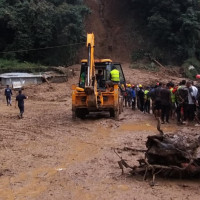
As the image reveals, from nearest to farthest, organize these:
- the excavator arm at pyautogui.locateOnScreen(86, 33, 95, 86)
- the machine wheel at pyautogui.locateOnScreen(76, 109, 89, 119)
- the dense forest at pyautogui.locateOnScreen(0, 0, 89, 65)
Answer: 1. the excavator arm at pyautogui.locateOnScreen(86, 33, 95, 86)
2. the machine wheel at pyautogui.locateOnScreen(76, 109, 89, 119)
3. the dense forest at pyautogui.locateOnScreen(0, 0, 89, 65)

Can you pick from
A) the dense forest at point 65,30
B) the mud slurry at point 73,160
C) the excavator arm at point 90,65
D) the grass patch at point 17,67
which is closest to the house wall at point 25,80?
the grass patch at point 17,67

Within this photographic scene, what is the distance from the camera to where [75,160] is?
9.80 meters

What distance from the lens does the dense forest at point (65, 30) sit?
3688cm

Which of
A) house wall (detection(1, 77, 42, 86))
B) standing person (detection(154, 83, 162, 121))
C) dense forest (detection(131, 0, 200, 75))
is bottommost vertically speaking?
standing person (detection(154, 83, 162, 121))

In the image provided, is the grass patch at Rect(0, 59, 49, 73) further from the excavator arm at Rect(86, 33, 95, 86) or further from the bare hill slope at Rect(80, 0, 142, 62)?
the excavator arm at Rect(86, 33, 95, 86)

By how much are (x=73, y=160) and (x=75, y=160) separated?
0.05 metres

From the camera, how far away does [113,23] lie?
46.2m

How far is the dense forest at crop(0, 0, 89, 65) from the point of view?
36.8m

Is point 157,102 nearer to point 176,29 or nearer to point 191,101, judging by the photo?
point 191,101

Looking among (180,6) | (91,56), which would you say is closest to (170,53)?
(180,6)

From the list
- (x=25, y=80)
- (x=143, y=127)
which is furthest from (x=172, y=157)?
(x=25, y=80)

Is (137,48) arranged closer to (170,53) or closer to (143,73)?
(170,53)

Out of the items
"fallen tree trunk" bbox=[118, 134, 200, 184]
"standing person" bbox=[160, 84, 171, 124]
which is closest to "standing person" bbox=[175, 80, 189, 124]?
"standing person" bbox=[160, 84, 171, 124]

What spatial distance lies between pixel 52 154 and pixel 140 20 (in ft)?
119
